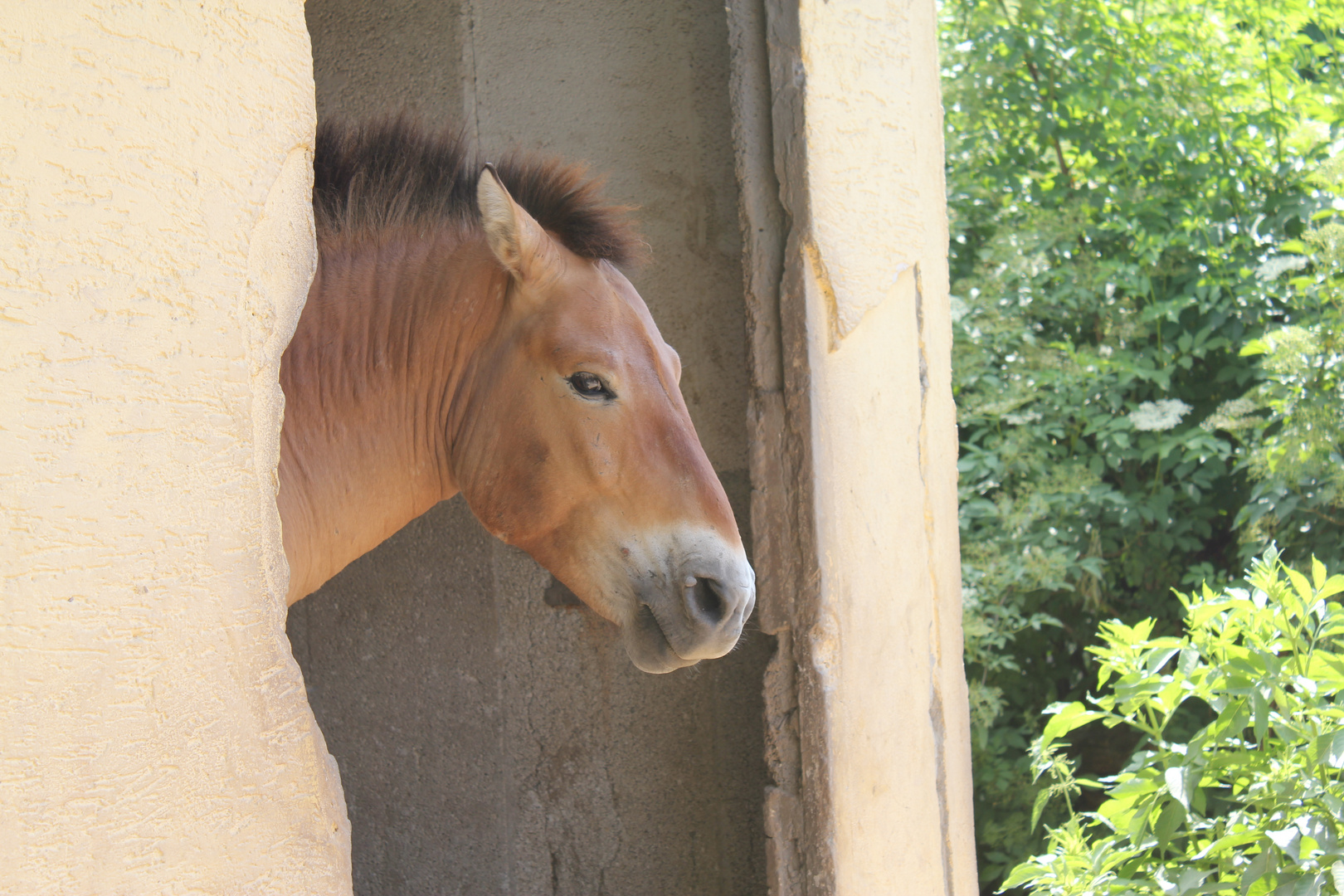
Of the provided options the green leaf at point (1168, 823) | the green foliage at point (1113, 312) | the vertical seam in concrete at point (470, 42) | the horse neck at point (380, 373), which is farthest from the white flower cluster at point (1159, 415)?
the horse neck at point (380, 373)

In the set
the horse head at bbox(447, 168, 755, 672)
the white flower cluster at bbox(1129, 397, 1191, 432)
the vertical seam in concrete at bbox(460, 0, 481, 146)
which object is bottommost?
the horse head at bbox(447, 168, 755, 672)

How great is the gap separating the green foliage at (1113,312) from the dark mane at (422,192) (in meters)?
3.15

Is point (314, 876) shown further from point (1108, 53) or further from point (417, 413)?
point (1108, 53)

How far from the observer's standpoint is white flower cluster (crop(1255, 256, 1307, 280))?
4332 millimetres

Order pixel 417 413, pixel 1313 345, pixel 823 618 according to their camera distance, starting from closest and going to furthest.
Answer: pixel 417 413 → pixel 823 618 → pixel 1313 345

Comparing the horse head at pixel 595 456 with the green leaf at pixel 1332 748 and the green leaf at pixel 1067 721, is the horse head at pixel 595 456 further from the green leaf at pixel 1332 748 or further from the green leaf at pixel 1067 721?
Result: the green leaf at pixel 1332 748

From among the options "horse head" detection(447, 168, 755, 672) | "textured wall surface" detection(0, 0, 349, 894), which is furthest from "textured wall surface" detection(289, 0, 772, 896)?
"textured wall surface" detection(0, 0, 349, 894)

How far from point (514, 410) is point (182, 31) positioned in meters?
0.96

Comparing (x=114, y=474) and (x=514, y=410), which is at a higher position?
(x=514, y=410)

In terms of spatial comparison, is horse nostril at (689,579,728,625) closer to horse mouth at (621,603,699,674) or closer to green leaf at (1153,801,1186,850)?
horse mouth at (621,603,699,674)

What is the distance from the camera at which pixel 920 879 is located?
2613mm

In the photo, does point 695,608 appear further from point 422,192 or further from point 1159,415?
point 1159,415

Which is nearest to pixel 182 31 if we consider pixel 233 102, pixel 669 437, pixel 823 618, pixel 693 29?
pixel 233 102

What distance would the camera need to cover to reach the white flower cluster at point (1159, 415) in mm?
4660
